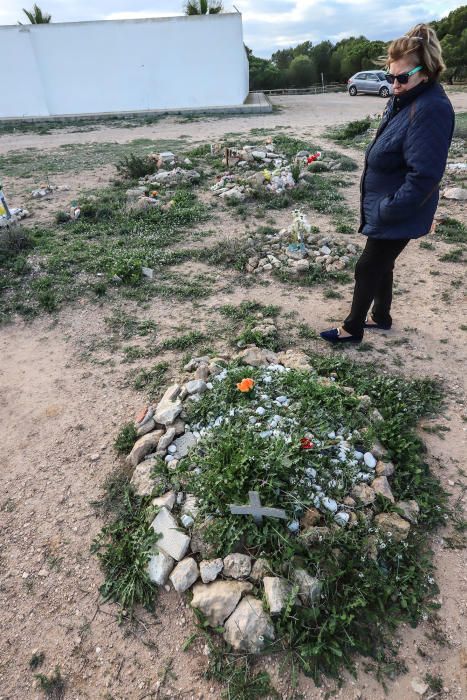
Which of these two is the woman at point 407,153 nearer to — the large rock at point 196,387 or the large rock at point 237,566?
the large rock at point 196,387

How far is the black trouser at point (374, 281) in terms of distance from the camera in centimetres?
293

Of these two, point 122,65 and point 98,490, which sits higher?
point 122,65

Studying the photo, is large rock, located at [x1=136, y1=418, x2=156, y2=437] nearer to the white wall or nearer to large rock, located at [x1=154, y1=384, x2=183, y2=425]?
large rock, located at [x1=154, y1=384, x2=183, y2=425]

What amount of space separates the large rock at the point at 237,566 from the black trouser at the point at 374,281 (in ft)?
6.86

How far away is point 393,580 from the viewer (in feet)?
6.50

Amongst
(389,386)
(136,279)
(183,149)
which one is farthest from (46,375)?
(183,149)

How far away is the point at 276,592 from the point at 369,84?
23.1 meters

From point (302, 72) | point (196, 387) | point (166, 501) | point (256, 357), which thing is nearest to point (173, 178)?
point (256, 357)

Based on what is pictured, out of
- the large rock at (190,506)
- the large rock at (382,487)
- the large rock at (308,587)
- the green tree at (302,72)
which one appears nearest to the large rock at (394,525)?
the large rock at (382,487)

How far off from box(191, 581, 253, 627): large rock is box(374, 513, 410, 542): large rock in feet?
2.44

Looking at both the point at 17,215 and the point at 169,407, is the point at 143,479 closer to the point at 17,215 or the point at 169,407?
the point at 169,407

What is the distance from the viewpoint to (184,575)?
6.68 feet

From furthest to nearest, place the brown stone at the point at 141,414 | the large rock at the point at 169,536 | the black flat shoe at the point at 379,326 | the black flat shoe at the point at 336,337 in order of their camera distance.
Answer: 1. the black flat shoe at the point at 379,326
2. the black flat shoe at the point at 336,337
3. the brown stone at the point at 141,414
4. the large rock at the point at 169,536

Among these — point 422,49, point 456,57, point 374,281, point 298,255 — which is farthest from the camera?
point 456,57
